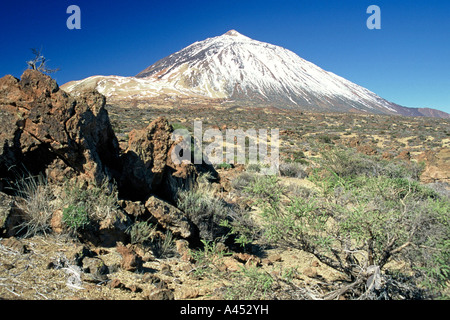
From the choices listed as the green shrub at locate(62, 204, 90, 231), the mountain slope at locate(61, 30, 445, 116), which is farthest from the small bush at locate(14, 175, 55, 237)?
the mountain slope at locate(61, 30, 445, 116)

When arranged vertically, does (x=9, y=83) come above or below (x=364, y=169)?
above

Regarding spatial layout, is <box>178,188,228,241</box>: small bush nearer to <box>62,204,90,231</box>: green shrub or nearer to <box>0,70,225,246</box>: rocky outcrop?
<box>0,70,225,246</box>: rocky outcrop

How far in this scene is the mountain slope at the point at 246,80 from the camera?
7862cm

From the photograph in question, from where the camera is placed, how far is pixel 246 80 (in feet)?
323

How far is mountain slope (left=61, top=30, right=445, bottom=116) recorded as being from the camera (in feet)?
258

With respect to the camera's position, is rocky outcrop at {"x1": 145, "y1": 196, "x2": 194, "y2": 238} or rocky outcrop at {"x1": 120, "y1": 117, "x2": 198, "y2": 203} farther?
rocky outcrop at {"x1": 120, "y1": 117, "x2": 198, "y2": 203}

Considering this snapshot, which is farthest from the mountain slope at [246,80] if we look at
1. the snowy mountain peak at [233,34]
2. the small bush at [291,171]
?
the small bush at [291,171]

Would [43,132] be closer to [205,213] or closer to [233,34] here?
[205,213]

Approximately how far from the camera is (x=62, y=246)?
2.48 metres


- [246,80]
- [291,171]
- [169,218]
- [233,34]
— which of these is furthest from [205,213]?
[233,34]
